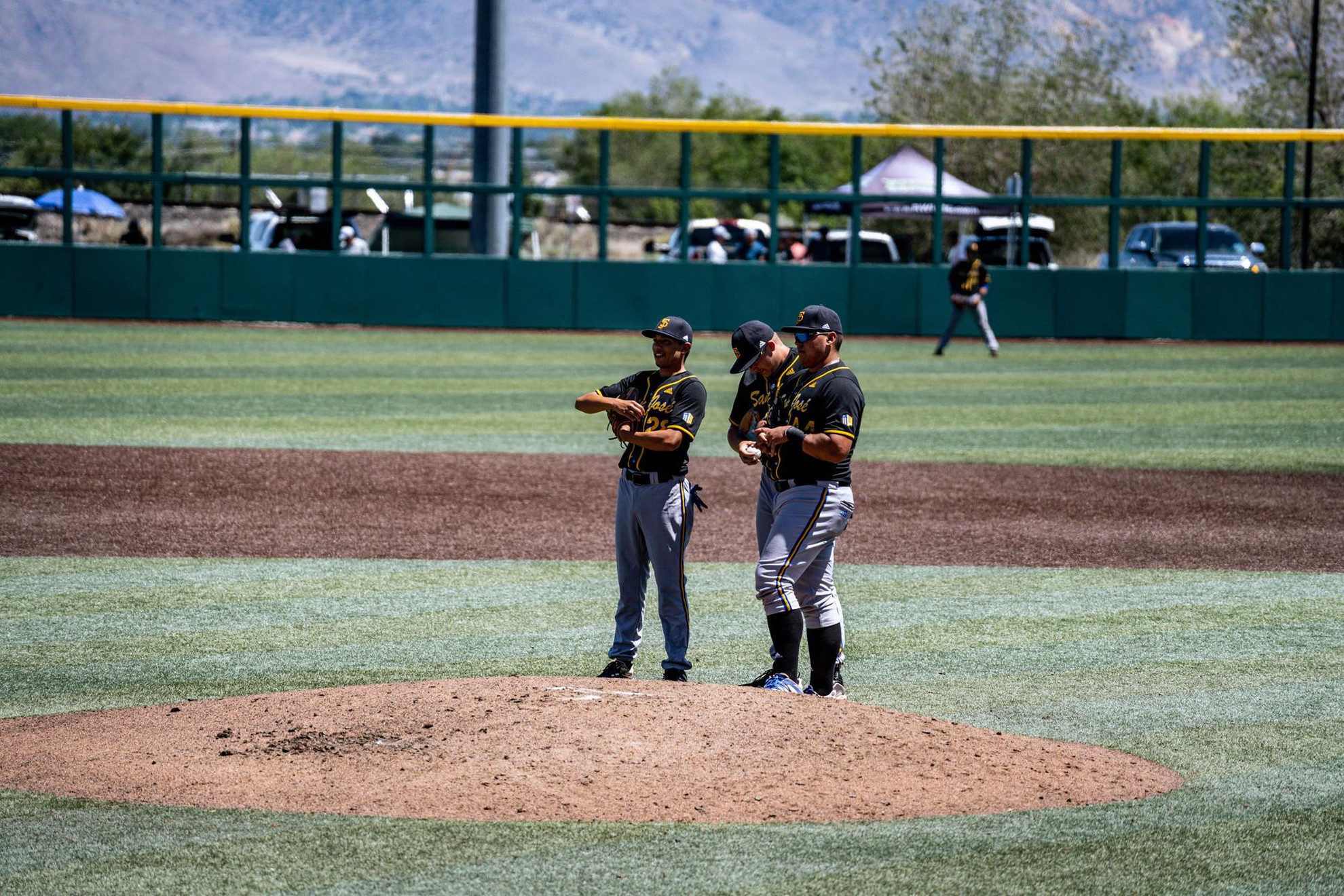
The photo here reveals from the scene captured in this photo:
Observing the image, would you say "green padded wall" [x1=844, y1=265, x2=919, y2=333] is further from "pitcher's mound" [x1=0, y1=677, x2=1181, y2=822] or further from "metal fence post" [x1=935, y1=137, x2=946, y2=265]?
"pitcher's mound" [x1=0, y1=677, x2=1181, y2=822]

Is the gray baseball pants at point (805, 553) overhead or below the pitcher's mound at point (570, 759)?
overhead

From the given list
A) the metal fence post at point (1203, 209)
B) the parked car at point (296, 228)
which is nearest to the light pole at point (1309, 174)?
the metal fence post at point (1203, 209)

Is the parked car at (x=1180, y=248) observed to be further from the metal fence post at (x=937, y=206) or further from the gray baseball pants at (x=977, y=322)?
the gray baseball pants at (x=977, y=322)

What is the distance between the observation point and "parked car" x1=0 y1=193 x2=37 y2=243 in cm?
2688

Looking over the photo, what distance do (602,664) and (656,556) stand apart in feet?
2.40

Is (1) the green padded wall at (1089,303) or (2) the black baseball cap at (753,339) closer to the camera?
(2) the black baseball cap at (753,339)

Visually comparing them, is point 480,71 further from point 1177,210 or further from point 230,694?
point 1177,210

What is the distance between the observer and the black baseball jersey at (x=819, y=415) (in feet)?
21.0

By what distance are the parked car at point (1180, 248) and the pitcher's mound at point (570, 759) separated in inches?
882

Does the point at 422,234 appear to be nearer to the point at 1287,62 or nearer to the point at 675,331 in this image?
the point at 675,331

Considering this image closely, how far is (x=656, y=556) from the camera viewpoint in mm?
6828

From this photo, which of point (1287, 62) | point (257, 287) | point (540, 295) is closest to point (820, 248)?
point (540, 295)

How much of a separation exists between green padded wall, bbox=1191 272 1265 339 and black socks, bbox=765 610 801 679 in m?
20.3

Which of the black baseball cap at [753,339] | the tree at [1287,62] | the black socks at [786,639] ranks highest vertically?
the tree at [1287,62]
